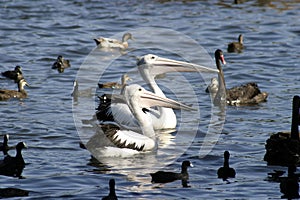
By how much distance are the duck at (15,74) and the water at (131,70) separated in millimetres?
198

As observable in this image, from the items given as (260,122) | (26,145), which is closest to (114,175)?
(26,145)

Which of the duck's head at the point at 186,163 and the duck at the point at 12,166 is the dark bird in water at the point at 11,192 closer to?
the duck at the point at 12,166

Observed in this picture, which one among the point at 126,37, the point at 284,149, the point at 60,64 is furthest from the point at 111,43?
the point at 284,149

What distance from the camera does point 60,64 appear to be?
66.4ft

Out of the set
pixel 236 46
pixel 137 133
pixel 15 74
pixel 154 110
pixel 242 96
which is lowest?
pixel 137 133

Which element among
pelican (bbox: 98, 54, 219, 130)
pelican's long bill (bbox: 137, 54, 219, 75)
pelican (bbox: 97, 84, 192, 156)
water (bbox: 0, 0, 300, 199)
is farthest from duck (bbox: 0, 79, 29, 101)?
pelican (bbox: 97, 84, 192, 156)

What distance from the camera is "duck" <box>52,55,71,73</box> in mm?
20234

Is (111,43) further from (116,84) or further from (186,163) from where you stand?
(186,163)

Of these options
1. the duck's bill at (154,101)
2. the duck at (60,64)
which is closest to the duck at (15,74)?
the duck at (60,64)

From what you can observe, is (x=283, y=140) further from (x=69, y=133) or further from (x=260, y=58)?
(x=260, y=58)

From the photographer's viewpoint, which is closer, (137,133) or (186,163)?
(186,163)

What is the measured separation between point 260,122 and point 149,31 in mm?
10397

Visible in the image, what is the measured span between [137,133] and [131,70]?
7.11 m

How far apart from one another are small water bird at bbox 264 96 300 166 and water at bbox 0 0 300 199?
0.26m
